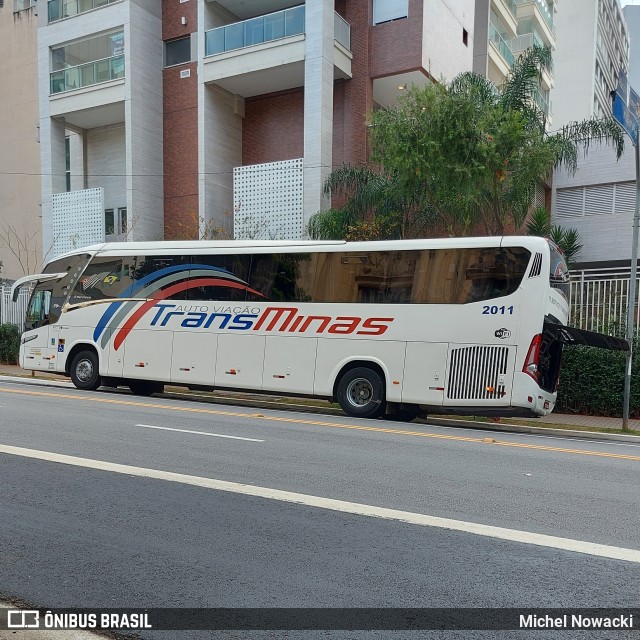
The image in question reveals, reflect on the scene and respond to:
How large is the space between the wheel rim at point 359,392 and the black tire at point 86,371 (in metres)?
7.00

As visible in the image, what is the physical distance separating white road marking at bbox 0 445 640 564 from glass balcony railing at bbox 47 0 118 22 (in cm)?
2502

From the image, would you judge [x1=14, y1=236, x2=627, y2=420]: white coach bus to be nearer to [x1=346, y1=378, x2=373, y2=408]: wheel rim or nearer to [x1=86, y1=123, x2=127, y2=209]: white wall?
[x1=346, y1=378, x2=373, y2=408]: wheel rim

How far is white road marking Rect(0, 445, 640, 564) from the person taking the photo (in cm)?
483

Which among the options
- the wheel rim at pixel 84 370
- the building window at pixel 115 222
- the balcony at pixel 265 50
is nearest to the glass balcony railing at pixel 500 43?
the balcony at pixel 265 50

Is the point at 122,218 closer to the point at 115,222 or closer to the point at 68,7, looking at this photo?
the point at 115,222

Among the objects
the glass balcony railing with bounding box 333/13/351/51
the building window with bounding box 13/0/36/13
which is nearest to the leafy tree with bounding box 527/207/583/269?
the glass balcony railing with bounding box 333/13/351/51

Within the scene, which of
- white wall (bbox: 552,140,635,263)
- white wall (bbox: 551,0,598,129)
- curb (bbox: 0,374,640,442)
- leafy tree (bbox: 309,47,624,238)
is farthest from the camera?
white wall (bbox: 551,0,598,129)

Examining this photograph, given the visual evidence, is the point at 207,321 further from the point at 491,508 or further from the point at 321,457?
the point at 491,508

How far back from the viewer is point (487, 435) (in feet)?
37.2

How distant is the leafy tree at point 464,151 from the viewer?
15.7 meters

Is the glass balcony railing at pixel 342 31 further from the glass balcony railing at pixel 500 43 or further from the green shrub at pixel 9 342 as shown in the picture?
the green shrub at pixel 9 342

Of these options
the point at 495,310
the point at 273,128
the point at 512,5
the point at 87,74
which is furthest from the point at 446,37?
the point at 495,310

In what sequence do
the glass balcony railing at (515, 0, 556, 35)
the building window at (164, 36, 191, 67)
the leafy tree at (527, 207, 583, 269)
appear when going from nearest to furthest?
the leafy tree at (527, 207, 583, 269) → the building window at (164, 36, 191, 67) → the glass balcony railing at (515, 0, 556, 35)

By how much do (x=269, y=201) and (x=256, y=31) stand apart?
6.31m
